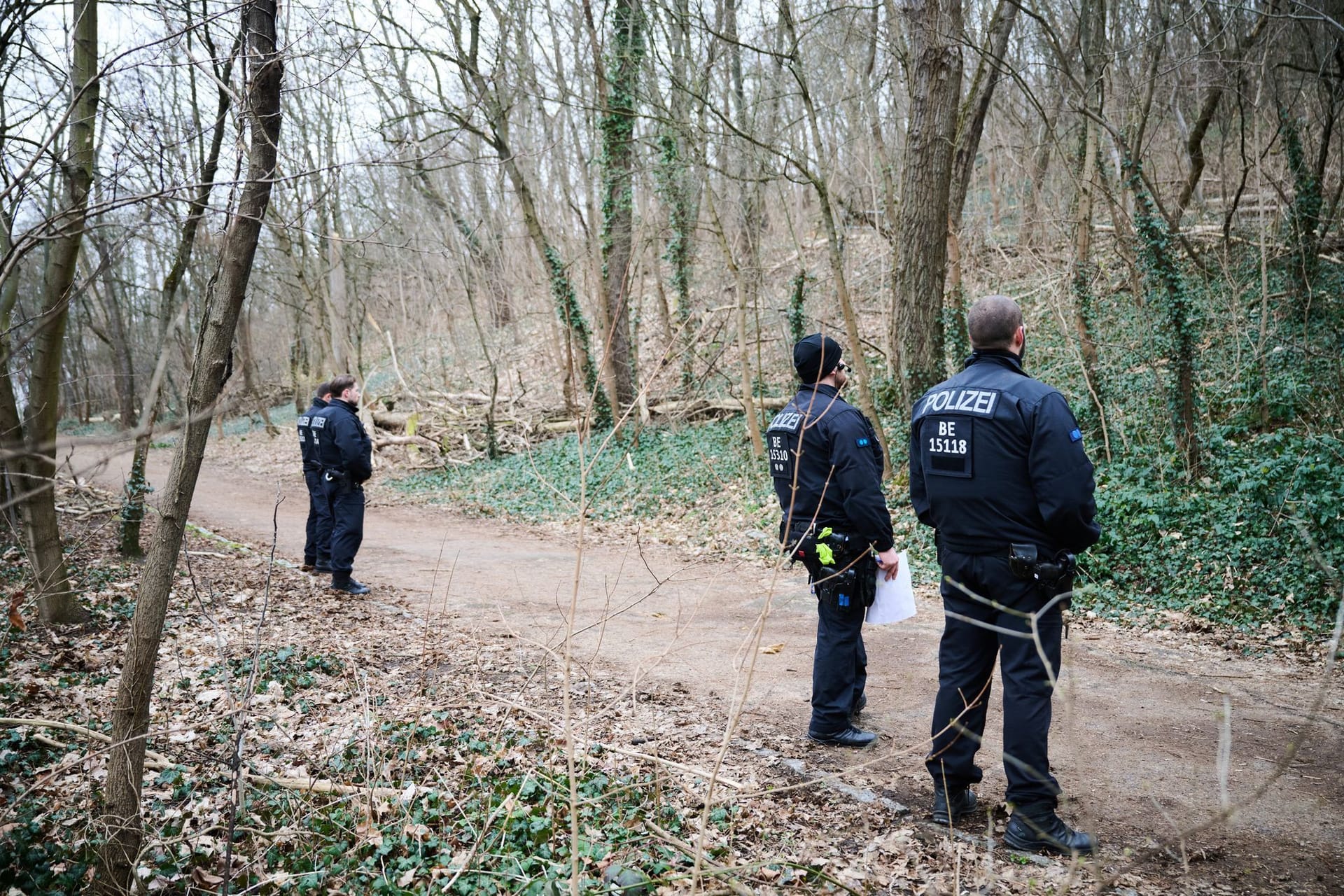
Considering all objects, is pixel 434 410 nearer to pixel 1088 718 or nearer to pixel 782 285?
pixel 782 285

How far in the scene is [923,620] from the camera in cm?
731

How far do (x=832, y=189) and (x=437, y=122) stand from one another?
9182 mm

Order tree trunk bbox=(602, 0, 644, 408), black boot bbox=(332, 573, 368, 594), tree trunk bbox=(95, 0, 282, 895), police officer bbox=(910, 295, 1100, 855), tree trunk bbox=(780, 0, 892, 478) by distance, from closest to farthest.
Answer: tree trunk bbox=(95, 0, 282, 895), police officer bbox=(910, 295, 1100, 855), black boot bbox=(332, 573, 368, 594), tree trunk bbox=(780, 0, 892, 478), tree trunk bbox=(602, 0, 644, 408)

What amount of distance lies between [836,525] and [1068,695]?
8.40 ft

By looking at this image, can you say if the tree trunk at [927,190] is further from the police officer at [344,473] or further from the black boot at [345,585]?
the black boot at [345,585]

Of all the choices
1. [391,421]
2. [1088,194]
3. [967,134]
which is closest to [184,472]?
[967,134]

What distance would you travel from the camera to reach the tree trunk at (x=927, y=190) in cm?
977

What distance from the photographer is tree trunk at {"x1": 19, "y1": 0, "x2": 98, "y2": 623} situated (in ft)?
20.9

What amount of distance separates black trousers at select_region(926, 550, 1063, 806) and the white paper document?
2.06 feet

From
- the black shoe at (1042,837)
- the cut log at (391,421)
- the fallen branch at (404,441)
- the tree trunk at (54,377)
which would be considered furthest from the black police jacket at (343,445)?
the cut log at (391,421)

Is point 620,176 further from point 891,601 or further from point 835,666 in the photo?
point 835,666

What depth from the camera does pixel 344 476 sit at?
848 centimetres

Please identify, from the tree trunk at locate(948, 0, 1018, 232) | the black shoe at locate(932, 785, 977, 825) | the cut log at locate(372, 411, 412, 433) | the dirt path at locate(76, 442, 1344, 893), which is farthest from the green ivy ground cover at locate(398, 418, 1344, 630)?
the cut log at locate(372, 411, 412, 433)

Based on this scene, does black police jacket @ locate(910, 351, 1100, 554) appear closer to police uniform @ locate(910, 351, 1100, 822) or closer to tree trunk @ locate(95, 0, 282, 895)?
police uniform @ locate(910, 351, 1100, 822)
